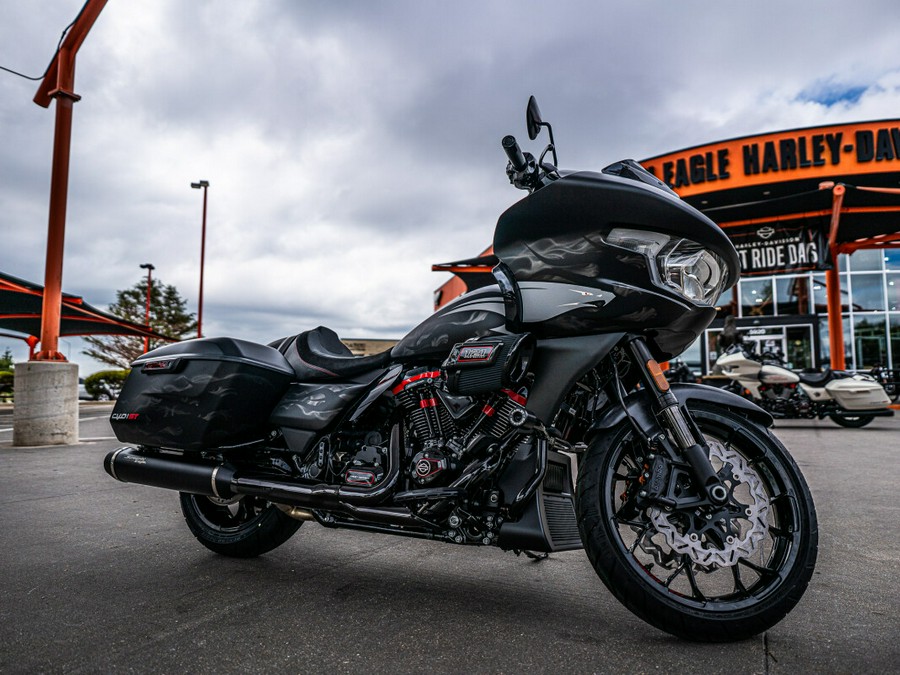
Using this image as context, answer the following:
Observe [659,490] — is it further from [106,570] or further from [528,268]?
[106,570]

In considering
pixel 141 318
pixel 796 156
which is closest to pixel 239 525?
pixel 796 156

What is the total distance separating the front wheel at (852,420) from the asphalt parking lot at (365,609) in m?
7.71

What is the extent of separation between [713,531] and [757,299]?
→ 21.8m

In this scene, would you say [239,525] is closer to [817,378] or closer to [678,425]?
[678,425]

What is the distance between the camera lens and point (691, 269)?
2205 mm

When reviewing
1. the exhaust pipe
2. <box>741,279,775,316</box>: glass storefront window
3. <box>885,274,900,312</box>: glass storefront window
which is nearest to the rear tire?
the exhaust pipe

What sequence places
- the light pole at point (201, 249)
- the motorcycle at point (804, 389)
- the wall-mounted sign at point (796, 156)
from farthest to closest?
the light pole at point (201, 249), the wall-mounted sign at point (796, 156), the motorcycle at point (804, 389)

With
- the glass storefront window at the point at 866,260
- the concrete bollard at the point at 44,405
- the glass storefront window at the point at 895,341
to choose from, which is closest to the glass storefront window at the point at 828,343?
the glass storefront window at the point at 895,341

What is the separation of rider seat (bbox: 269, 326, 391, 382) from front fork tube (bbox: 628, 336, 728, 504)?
1031mm

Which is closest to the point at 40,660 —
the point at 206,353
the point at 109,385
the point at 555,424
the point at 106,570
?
the point at 106,570

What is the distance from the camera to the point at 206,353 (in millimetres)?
2969

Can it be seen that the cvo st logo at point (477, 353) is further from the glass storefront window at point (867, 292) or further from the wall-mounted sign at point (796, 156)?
the glass storefront window at point (867, 292)

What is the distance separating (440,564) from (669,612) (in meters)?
1.28

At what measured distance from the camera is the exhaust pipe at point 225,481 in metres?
2.38
